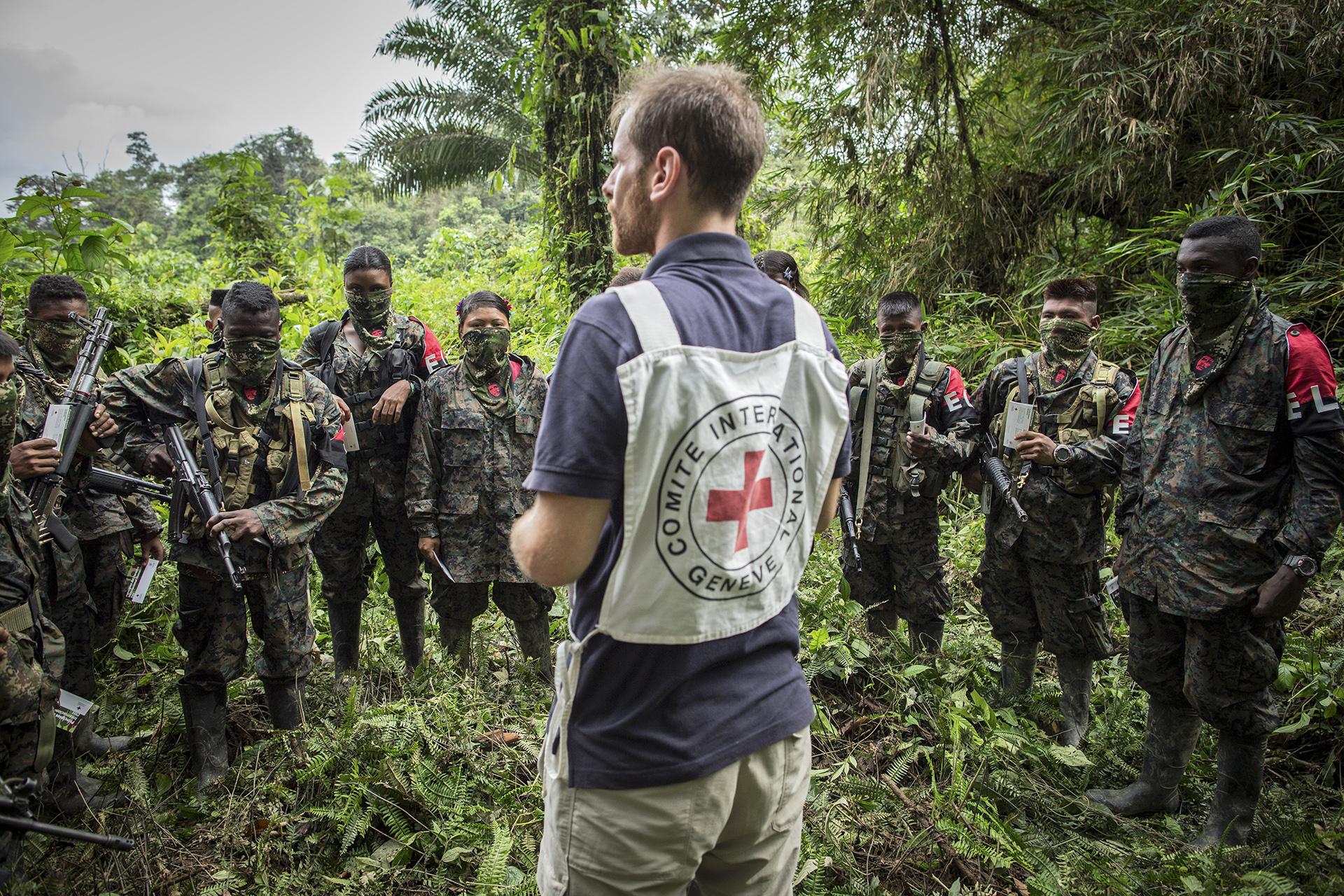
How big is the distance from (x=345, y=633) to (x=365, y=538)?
0.57 metres

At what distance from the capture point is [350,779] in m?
2.93

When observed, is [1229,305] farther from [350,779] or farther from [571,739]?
[350,779]

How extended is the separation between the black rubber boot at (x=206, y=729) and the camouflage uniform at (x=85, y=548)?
715 millimetres

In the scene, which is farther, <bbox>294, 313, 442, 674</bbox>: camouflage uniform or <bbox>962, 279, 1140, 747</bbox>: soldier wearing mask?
<bbox>294, 313, 442, 674</bbox>: camouflage uniform

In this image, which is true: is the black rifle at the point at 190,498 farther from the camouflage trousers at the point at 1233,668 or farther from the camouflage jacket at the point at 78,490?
the camouflage trousers at the point at 1233,668

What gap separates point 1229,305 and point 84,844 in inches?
196

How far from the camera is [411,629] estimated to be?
445 centimetres

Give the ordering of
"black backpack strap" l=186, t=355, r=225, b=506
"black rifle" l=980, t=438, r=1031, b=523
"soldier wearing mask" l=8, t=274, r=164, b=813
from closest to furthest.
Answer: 1. "black backpack strap" l=186, t=355, r=225, b=506
2. "soldier wearing mask" l=8, t=274, r=164, b=813
3. "black rifle" l=980, t=438, r=1031, b=523

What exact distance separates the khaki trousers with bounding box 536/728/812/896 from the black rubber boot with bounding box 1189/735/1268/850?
2573 mm

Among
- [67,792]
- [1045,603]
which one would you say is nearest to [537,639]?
[67,792]

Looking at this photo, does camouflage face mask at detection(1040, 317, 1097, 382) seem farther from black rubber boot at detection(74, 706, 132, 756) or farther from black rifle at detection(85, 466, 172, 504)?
black rubber boot at detection(74, 706, 132, 756)

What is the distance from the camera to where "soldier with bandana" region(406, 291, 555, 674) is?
3.95 m

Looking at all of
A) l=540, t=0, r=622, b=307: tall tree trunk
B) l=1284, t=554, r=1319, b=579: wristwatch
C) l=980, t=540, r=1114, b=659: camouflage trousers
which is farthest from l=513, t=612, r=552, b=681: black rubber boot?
l=540, t=0, r=622, b=307: tall tree trunk

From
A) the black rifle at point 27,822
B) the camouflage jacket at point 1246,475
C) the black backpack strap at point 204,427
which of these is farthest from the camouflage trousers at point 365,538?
the camouflage jacket at point 1246,475
